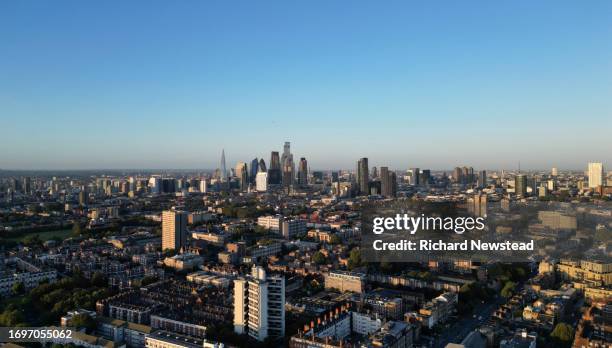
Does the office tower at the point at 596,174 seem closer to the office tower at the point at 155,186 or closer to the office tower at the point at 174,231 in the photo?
the office tower at the point at 174,231

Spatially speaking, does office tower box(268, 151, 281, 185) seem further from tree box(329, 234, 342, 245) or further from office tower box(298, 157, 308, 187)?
tree box(329, 234, 342, 245)

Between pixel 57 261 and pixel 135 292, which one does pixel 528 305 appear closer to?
pixel 135 292

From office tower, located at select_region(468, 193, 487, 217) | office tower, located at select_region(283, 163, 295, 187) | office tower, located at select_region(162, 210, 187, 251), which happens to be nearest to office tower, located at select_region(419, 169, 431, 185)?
office tower, located at select_region(283, 163, 295, 187)

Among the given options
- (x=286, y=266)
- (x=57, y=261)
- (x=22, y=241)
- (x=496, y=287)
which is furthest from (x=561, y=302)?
(x=22, y=241)

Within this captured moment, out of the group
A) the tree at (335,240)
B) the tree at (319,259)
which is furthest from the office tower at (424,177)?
the tree at (319,259)

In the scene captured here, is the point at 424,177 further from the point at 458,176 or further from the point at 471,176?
the point at 471,176

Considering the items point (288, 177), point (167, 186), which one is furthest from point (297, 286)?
point (288, 177)
